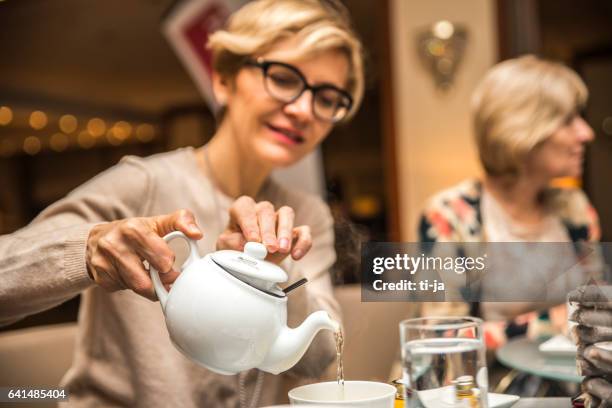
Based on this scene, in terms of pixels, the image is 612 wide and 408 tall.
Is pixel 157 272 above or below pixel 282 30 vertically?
below

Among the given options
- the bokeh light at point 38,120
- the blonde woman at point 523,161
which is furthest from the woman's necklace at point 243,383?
the bokeh light at point 38,120

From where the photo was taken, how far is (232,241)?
1.89 ft

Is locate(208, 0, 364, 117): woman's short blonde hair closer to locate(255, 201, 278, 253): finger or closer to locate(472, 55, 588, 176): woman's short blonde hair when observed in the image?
locate(255, 201, 278, 253): finger

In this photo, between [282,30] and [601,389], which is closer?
[601,389]

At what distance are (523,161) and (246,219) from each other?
982 millimetres

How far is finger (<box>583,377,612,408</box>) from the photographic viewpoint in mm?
488

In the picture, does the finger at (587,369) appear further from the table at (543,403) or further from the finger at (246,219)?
the finger at (246,219)

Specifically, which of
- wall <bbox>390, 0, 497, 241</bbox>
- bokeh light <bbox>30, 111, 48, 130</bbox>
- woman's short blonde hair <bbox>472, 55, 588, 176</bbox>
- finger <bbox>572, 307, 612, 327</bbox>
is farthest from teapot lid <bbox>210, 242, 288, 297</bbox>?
bokeh light <bbox>30, 111, 48, 130</bbox>

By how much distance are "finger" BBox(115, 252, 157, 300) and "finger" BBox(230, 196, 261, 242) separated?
3.8 inches

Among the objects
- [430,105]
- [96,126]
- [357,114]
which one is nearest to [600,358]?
[357,114]

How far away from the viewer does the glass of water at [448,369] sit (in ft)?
1.63

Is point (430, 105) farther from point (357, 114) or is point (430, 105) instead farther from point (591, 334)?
point (591, 334)

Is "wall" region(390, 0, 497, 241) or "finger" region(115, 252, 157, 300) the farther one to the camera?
"wall" region(390, 0, 497, 241)

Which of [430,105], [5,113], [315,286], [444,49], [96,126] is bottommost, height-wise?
[315,286]
